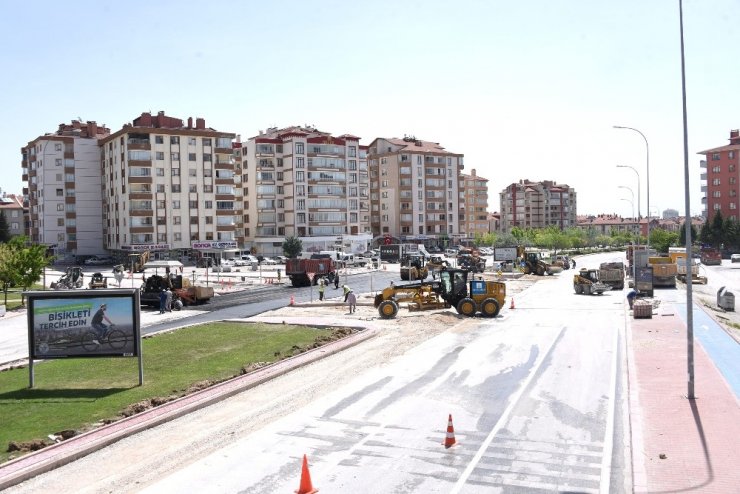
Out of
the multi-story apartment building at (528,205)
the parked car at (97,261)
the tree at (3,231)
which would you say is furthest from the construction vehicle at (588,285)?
the multi-story apartment building at (528,205)

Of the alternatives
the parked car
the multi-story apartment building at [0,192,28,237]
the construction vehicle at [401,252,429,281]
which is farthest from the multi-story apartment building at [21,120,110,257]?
the construction vehicle at [401,252,429,281]

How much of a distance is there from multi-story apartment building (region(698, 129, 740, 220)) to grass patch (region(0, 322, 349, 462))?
108 metres

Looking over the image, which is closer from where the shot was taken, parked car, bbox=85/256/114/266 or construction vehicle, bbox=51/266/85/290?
construction vehicle, bbox=51/266/85/290

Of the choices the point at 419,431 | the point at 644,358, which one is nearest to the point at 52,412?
the point at 419,431

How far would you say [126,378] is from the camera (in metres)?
20.4

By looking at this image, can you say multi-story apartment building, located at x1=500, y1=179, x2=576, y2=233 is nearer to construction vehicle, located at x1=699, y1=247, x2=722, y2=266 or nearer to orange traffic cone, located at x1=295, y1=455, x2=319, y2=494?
construction vehicle, located at x1=699, y1=247, x2=722, y2=266

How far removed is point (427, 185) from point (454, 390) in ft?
355

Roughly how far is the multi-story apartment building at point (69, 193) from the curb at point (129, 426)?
82.8 meters

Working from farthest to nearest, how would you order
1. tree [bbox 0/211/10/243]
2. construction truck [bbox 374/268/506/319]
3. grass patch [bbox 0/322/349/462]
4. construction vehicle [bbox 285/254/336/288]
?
1. tree [bbox 0/211/10/243]
2. construction vehicle [bbox 285/254/336/288]
3. construction truck [bbox 374/268/506/319]
4. grass patch [bbox 0/322/349/462]

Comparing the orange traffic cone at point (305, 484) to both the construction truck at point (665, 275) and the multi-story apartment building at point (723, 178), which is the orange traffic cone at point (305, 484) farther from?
the multi-story apartment building at point (723, 178)

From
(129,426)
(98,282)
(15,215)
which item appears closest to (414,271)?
(98,282)

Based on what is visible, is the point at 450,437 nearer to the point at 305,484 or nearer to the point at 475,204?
the point at 305,484

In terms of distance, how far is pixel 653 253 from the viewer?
68.5 metres

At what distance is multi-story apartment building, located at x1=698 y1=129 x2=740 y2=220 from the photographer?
116062 mm
